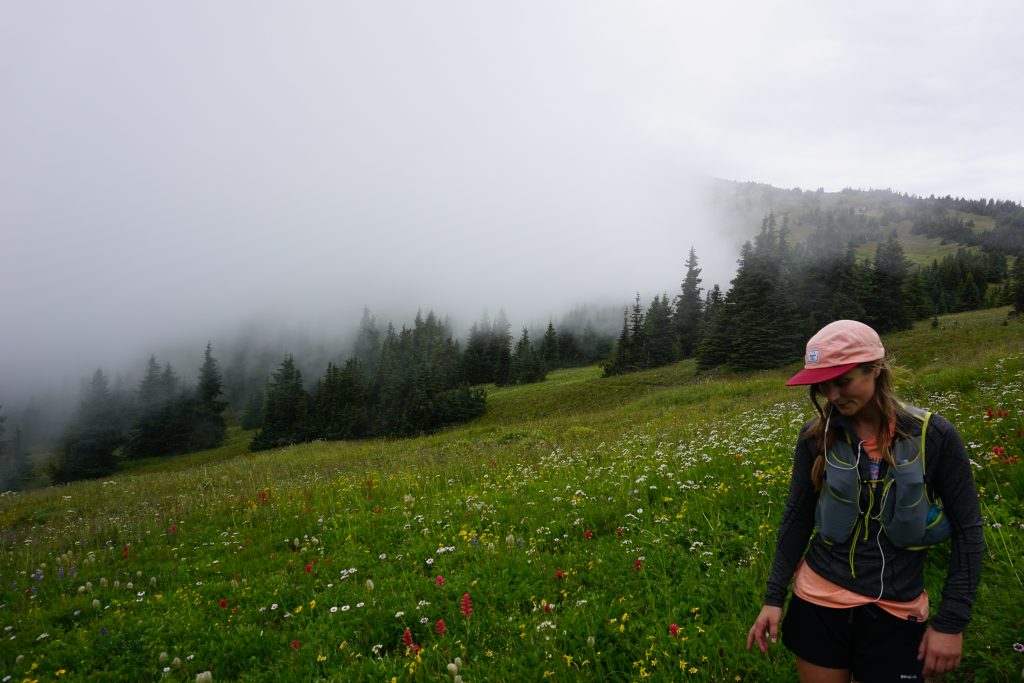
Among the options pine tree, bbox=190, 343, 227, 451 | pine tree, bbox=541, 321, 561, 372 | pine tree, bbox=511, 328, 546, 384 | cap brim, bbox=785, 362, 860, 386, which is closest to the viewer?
cap brim, bbox=785, 362, 860, 386

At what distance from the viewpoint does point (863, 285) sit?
49.4 m

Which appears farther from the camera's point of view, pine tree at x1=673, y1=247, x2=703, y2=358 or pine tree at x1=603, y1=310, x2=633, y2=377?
pine tree at x1=673, y1=247, x2=703, y2=358

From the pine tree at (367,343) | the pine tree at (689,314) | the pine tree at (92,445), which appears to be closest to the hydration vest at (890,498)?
the pine tree at (689,314)

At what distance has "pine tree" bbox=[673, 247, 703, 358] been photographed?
69750 mm

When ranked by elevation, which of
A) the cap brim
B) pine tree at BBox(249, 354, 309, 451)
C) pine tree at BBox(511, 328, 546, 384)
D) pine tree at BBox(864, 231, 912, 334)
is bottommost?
pine tree at BBox(249, 354, 309, 451)

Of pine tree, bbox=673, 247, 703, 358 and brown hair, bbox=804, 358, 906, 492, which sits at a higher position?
pine tree, bbox=673, 247, 703, 358

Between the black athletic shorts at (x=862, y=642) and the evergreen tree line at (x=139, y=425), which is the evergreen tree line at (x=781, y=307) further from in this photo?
the evergreen tree line at (x=139, y=425)

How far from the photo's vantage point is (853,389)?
2.46 m

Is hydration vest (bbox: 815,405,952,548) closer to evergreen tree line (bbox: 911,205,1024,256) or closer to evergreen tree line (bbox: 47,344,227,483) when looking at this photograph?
evergreen tree line (bbox: 47,344,227,483)

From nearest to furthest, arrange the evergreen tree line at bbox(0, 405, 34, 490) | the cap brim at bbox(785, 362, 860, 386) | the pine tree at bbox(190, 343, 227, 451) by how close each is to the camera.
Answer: the cap brim at bbox(785, 362, 860, 386), the evergreen tree line at bbox(0, 405, 34, 490), the pine tree at bbox(190, 343, 227, 451)

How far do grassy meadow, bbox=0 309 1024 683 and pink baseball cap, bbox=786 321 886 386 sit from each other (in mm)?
604

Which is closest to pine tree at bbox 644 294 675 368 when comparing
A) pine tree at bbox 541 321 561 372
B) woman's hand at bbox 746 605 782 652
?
pine tree at bbox 541 321 561 372

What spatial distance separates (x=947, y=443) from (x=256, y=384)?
204560 mm

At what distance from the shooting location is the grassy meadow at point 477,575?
4098 mm
